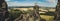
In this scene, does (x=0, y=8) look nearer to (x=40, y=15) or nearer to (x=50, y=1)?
(x=40, y=15)

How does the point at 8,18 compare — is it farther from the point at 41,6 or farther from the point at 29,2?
the point at 41,6

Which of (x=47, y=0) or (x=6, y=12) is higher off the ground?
(x=47, y=0)

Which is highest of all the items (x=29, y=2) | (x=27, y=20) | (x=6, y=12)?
(x=29, y=2)

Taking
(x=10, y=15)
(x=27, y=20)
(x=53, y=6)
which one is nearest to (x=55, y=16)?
(x=53, y=6)

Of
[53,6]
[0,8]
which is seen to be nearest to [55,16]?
[53,6]

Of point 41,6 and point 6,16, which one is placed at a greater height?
point 41,6

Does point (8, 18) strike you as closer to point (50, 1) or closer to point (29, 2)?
point (29, 2)

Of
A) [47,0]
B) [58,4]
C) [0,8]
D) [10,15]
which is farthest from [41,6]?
[0,8]
